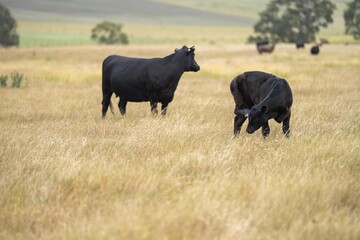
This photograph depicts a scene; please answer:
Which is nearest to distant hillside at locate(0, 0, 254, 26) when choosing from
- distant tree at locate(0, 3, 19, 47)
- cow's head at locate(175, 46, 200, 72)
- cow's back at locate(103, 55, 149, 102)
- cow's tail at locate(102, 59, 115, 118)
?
distant tree at locate(0, 3, 19, 47)

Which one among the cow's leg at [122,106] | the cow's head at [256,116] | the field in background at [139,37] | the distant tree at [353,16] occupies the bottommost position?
the field in background at [139,37]

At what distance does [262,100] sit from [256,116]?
0.79 m

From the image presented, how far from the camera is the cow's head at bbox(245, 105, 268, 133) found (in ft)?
23.9

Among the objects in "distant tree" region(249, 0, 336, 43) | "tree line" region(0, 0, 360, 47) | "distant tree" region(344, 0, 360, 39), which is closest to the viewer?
"distant tree" region(344, 0, 360, 39)

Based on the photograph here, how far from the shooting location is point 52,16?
173500 mm

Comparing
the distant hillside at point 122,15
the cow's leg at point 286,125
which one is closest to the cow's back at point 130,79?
the cow's leg at point 286,125

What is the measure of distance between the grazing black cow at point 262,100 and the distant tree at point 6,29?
51107 mm

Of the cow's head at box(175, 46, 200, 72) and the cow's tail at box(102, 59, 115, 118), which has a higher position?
the cow's head at box(175, 46, 200, 72)

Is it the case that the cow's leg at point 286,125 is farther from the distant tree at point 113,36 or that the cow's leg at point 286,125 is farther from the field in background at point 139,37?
the distant tree at point 113,36

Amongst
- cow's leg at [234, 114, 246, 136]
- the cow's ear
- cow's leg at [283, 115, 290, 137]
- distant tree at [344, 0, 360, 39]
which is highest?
distant tree at [344, 0, 360, 39]

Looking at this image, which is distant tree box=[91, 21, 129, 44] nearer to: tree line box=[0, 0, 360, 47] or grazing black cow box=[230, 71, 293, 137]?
tree line box=[0, 0, 360, 47]

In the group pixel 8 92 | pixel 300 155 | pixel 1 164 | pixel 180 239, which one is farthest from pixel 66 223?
pixel 8 92

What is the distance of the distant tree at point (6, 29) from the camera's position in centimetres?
5491

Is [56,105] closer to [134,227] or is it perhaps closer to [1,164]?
[1,164]
